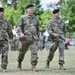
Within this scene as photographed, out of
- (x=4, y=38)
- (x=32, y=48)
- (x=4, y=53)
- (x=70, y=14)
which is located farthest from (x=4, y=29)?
(x=70, y=14)

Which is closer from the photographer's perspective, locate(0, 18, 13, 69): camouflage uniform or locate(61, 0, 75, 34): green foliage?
locate(0, 18, 13, 69): camouflage uniform

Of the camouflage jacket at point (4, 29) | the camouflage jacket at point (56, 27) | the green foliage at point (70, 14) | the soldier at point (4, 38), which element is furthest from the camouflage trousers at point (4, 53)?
the green foliage at point (70, 14)

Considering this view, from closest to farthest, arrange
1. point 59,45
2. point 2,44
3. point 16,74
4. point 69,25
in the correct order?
point 16,74 < point 2,44 < point 59,45 < point 69,25

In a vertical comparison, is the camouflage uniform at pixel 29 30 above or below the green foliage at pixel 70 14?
above

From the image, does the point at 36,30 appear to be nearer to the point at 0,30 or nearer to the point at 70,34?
the point at 0,30

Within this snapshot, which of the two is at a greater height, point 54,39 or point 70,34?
point 54,39

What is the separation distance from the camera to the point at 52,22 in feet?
46.6

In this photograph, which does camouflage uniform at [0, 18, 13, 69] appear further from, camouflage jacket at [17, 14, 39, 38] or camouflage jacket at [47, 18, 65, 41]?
camouflage jacket at [47, 18, 65, 41]

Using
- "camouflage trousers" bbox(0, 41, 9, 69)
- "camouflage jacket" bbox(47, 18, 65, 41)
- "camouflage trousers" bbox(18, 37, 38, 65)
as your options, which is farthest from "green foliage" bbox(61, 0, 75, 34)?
"camouflage trousers" bbox(0, 41, 9, 69)

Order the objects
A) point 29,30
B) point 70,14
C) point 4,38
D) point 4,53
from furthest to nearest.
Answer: point 70,14 < point 29,30 < point 4,38 < point 4,53

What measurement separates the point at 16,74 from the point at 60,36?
290cm

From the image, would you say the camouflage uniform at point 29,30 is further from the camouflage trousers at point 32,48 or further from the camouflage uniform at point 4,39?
the camouflage uniform at point 4,39

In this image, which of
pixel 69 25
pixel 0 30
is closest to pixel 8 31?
pixel 0 30

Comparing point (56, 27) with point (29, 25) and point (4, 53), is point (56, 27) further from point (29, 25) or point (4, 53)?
point (4, 53)
